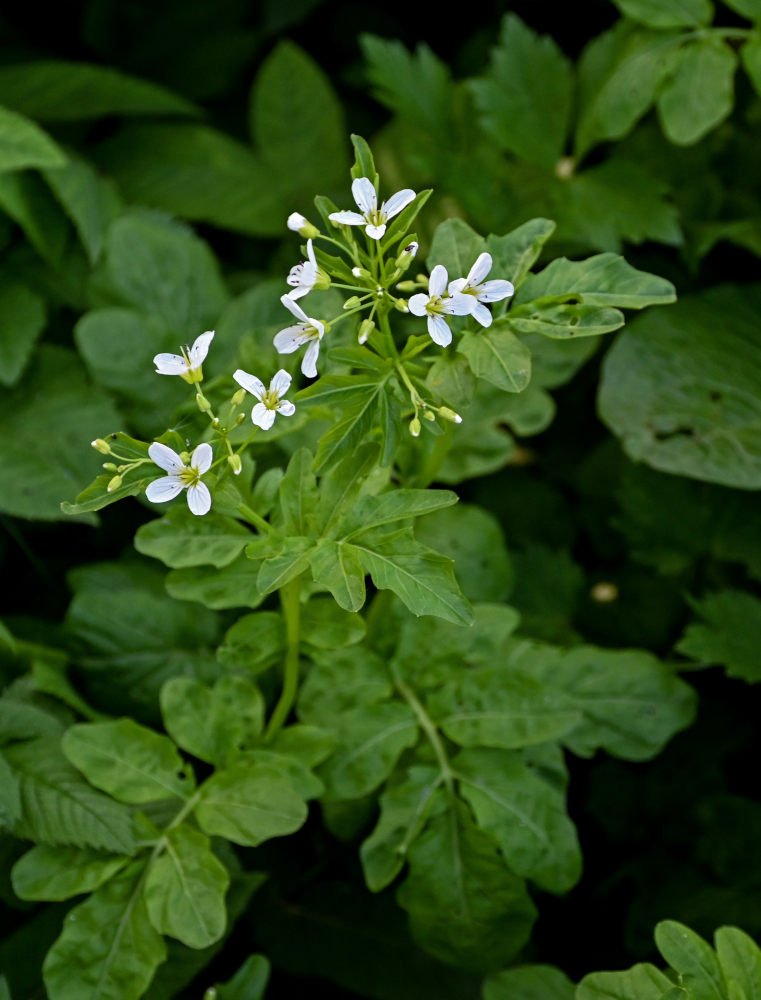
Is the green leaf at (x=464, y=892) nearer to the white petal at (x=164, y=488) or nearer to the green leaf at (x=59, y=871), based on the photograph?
the green leaf at (x=59, y=871)

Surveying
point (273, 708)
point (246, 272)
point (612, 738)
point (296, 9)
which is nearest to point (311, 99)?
point (296, 9)

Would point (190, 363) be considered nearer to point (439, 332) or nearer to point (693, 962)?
point (439, 332)

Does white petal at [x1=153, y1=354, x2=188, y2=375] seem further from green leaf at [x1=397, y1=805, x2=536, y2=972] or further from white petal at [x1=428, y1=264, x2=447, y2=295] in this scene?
green leaf at [x1=397, y1=805, x2=536, y2=972]

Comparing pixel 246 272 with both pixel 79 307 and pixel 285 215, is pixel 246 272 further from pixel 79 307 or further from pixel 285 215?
pixel 79 307

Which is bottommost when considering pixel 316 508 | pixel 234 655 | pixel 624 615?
pixel 624 615

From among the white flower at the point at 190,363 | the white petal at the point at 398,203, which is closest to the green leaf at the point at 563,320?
the white petal at the point at 398,203

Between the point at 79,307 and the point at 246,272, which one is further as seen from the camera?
the point at 246,272
